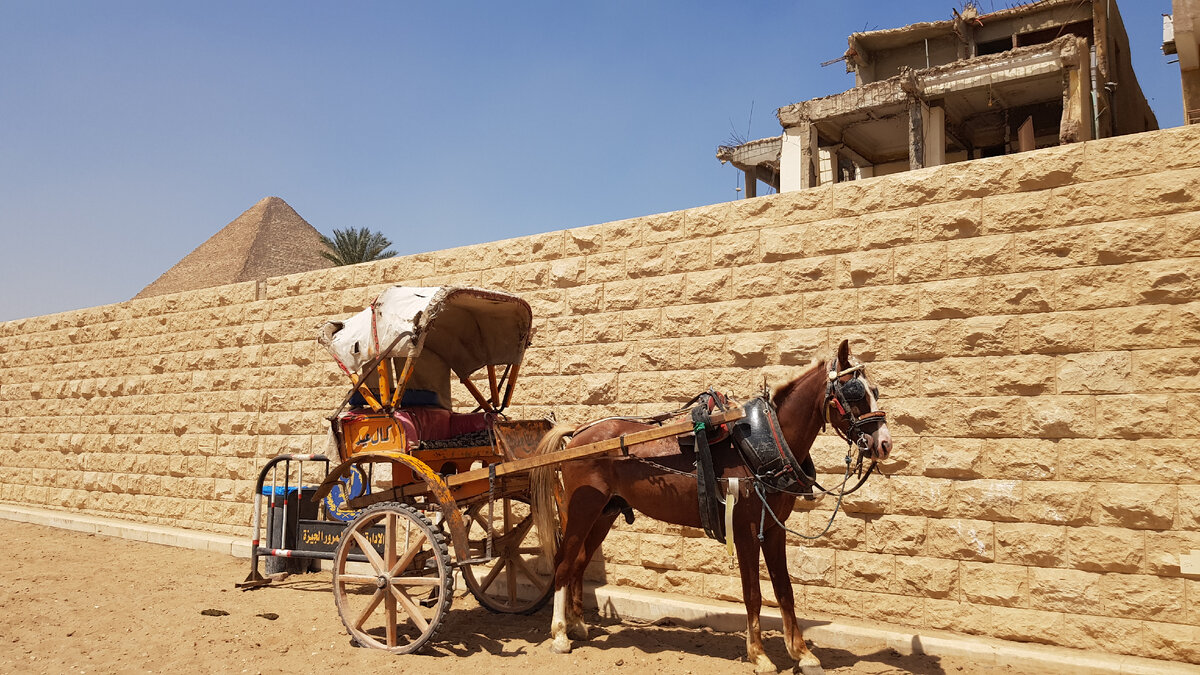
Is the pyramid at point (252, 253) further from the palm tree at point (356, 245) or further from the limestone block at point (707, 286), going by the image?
the limestone block at point (707, 286)

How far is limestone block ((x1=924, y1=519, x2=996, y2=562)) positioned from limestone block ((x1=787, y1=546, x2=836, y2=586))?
76cm

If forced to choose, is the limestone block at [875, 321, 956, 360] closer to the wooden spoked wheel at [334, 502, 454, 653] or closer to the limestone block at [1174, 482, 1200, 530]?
the limestone block at [1174, 482, 1200, 530]

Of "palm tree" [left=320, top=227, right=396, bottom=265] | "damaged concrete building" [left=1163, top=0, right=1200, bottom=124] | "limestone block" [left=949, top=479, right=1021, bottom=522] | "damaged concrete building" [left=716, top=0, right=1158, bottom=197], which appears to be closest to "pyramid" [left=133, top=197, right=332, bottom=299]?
Answer: "palm tree" [left=320, top=227, right=396, bottom=265]

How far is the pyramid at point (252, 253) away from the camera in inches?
2440

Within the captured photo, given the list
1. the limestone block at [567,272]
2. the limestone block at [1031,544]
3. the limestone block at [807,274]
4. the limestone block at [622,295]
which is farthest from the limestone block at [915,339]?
the limestone block at [567,272]

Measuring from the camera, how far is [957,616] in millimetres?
5930

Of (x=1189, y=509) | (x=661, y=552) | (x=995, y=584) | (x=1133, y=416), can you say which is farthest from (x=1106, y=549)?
(x=661, y=552)

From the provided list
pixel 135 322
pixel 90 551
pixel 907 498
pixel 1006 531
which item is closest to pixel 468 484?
pixel 907 498

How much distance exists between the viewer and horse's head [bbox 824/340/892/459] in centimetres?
498

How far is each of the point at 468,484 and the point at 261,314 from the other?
577 centimetres

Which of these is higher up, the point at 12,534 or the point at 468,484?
the point at 468,484

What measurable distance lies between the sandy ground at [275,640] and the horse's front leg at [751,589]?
0.22 metres

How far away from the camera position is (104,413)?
12.9 m

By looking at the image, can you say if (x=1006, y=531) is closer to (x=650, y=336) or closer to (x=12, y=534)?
(x=650, y=336)
